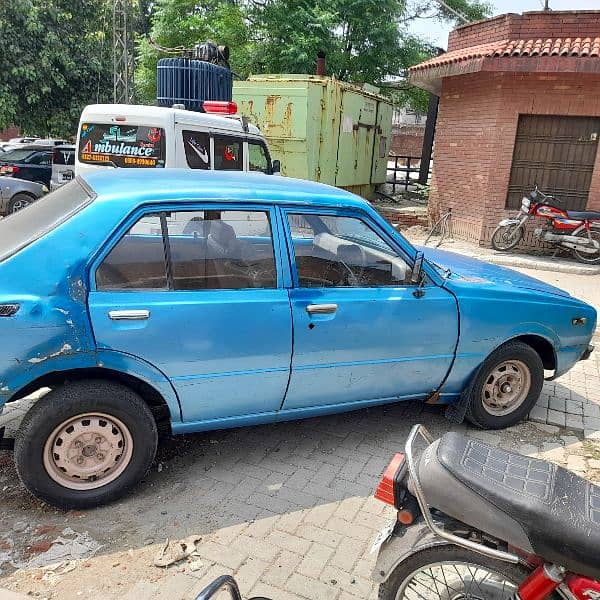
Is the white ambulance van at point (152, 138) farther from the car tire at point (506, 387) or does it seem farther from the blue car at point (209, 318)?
the car tire at point (506, 387)

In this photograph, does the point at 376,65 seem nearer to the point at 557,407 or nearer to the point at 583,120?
the point at 583,120

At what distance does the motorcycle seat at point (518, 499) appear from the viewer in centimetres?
184

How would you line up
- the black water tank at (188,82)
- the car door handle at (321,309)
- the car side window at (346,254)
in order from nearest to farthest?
the car door handle at (321,309), the car side window at (346,254), the black water tank at (188,82)

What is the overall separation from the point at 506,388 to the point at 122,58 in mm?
19122

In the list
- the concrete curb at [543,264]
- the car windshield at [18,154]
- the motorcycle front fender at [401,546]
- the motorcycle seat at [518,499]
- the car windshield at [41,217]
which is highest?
the car windshield at [41,217]

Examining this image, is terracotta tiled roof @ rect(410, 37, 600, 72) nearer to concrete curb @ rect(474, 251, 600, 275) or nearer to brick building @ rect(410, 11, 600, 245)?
brick building @ rect(410, 11, 600, 245)

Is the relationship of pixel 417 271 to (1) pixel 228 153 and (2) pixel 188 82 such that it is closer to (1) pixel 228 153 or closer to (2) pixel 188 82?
(1) pixel 228 153

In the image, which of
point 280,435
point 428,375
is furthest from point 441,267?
point 280,435

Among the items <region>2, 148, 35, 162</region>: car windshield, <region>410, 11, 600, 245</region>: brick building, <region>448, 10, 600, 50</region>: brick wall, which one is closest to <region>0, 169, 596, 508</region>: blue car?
<region>410, 11, 600, 245</region>: brick building

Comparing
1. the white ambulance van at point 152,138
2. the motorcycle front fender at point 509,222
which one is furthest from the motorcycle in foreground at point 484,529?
the motorcycle front fender at point 509,222

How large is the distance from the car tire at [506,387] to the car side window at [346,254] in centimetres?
99

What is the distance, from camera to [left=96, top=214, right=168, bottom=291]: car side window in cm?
293

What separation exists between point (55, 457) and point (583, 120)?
999 cm

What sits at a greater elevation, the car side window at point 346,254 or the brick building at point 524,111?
the brick building at point 524,111
